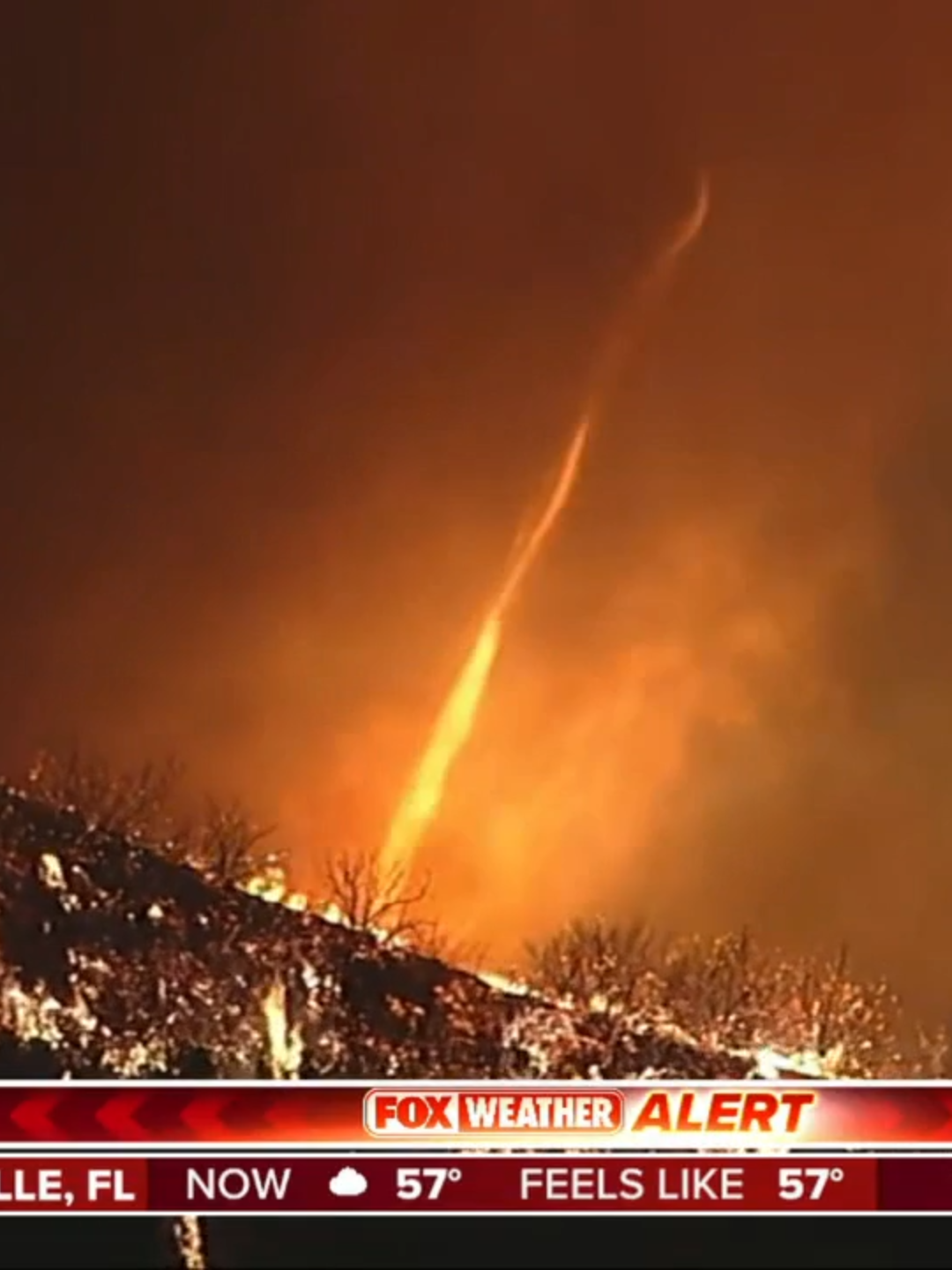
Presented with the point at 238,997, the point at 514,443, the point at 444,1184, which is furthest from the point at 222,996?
the point at 514,443

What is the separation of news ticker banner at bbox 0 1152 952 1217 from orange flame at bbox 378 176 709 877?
0.28m

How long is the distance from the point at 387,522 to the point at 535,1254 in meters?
0.70

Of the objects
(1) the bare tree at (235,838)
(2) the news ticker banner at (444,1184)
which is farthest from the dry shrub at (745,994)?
(1) the bare tree at (235,838)

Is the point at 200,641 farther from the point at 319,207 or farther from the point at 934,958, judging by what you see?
the point at 934,958

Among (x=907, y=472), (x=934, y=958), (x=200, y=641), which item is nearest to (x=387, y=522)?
(x=200, y=641)

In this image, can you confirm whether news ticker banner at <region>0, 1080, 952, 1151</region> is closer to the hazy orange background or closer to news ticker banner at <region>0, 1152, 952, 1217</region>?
news ticker banner at <region>0, 1152, 952, 1217</region>

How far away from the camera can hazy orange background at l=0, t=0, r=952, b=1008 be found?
182 cm

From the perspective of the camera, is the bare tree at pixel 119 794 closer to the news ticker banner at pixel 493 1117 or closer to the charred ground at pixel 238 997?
the charred ground at pixel 238 997

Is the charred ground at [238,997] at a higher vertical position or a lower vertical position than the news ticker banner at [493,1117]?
higher

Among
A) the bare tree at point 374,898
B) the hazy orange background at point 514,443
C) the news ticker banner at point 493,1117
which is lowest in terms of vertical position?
the news ticker banner at point 493,1117

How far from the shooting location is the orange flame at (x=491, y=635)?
5.98 ft

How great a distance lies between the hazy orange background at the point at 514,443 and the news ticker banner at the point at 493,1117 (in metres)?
0.15

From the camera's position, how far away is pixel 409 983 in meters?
1.82

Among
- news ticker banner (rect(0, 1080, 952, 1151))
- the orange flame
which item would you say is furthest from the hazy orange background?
news ticker banner (rect(0, 1080, 952, 1151))
